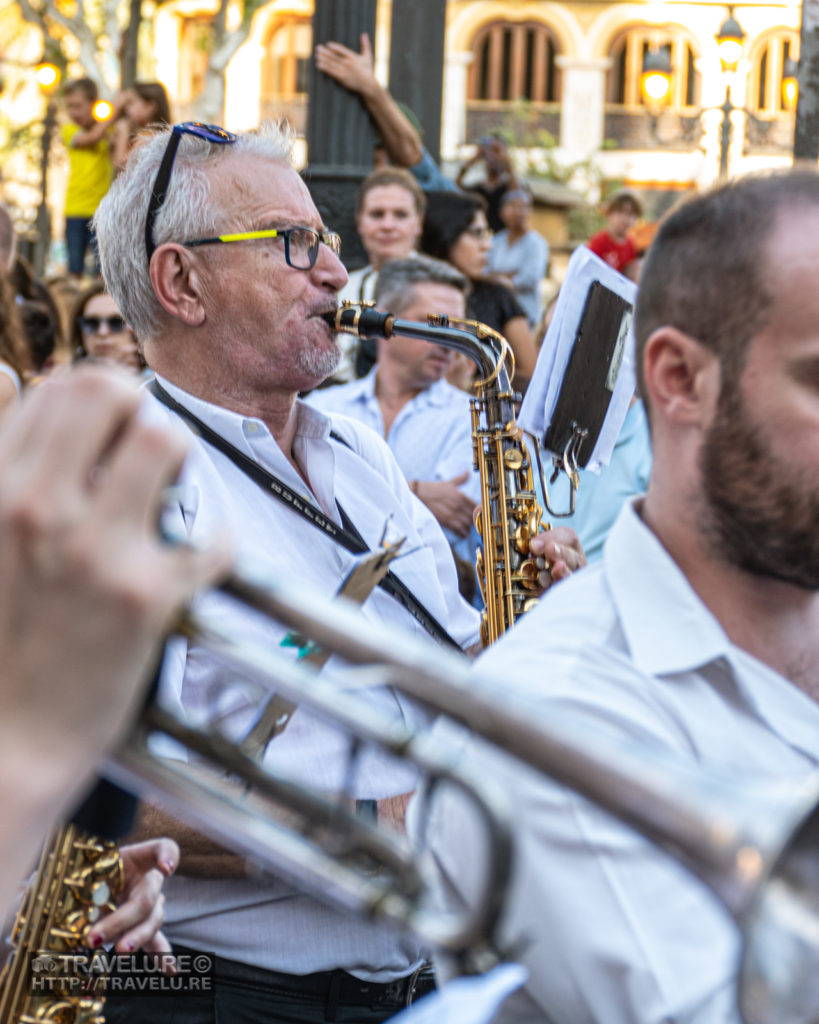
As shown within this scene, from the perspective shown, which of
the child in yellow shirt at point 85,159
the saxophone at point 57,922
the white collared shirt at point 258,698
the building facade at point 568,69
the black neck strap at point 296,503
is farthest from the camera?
the building facade at point 568,69

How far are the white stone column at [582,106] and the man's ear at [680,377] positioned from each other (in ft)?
137

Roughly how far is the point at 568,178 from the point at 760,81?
1305 centimetres

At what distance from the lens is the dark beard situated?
172cm

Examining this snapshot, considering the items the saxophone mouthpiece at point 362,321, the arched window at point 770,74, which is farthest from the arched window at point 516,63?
the saxophone mouthpiece at point 362,321

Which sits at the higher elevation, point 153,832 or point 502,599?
point 502,599

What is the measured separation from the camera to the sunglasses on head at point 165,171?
9.98 ft

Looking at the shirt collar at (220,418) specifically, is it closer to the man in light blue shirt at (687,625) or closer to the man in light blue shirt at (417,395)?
the man in light blue shirt at (687,625)

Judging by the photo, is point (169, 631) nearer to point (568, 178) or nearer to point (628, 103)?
point (568, 178)

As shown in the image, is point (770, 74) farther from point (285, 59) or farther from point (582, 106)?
point (285, 59)

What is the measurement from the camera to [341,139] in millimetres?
6590

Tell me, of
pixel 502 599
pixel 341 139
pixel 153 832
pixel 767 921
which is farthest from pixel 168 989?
pixel 341 139

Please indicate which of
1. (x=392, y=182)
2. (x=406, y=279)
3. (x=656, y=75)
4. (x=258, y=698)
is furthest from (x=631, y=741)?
(x=656, y=75)

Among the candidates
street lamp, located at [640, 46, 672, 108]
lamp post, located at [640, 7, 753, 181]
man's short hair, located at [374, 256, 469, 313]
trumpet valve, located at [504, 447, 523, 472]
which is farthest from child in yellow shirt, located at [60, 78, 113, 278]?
trumpet valve, located at [504, 447, 523, 472]

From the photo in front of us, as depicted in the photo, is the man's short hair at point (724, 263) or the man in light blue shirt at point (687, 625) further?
the man's short hair at point (724, 263)
